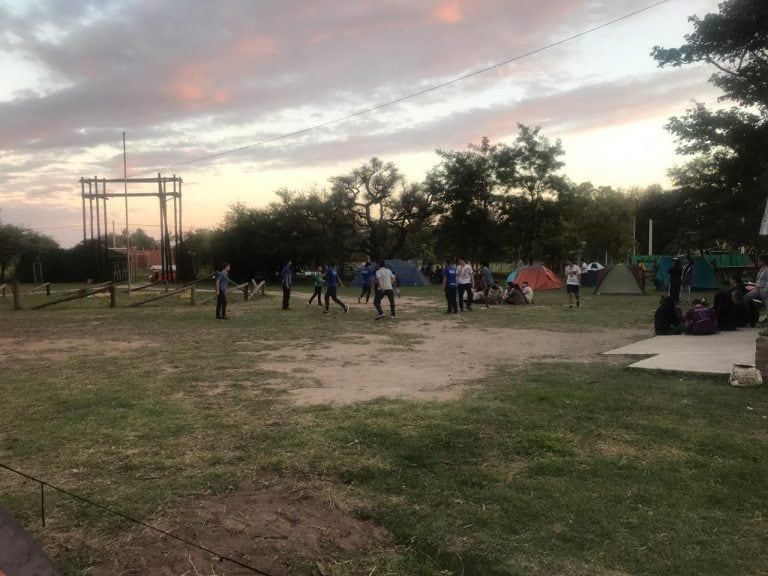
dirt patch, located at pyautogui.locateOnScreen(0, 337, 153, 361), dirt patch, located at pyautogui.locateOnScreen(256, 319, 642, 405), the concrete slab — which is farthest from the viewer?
dirt patch, located at pyautogui.locateOnScreen(0, 337, 153, 361)

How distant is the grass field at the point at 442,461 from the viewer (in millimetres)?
3141

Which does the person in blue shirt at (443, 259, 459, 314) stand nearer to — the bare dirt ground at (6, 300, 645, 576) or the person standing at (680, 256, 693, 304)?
the bare dirt ground at (6, 300, 645, 576)

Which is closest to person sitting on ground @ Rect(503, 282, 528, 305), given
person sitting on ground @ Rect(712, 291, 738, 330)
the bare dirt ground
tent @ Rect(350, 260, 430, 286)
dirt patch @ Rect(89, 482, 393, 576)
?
the bare dirt ground

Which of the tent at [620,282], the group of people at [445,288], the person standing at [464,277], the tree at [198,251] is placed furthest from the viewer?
the tree at [198,251]

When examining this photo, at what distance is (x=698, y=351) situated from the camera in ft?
28.7

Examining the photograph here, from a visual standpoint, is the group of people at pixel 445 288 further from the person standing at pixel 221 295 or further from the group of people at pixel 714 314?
the group of people at pixel 714 314

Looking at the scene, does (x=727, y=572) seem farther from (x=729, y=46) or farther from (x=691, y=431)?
(x=729, y=46)

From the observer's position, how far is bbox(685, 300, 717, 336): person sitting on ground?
421 inches

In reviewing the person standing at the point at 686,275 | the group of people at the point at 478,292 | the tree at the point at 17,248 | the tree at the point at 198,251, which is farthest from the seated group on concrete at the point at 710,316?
the tree at the point at 17,248

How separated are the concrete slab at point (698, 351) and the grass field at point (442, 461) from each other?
38 centimetres

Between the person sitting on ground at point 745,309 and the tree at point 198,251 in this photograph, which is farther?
the tree at point 198,251

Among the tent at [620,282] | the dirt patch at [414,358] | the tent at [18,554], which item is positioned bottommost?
the dirt patch at [414,358]

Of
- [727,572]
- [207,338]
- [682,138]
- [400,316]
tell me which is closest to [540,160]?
[682,138]

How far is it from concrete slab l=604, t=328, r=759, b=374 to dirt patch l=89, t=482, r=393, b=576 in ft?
18.7
